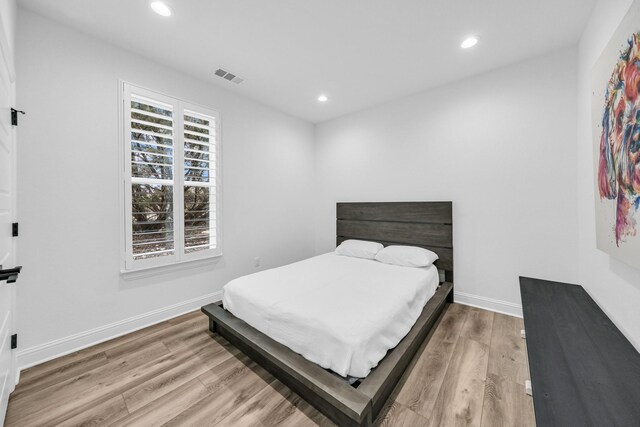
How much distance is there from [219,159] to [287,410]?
263 centimetres

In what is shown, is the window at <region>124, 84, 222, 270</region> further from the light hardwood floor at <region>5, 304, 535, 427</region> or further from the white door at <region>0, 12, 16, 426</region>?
the light hardwood floor at <region>5, 304, 535, 427</region>

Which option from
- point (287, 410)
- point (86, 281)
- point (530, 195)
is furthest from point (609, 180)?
point (86, 281)

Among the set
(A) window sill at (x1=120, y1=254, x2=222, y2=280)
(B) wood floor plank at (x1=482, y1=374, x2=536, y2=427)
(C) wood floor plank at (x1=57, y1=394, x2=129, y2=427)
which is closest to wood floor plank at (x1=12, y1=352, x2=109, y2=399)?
(C) wood floor plank at (x1=57, y1=394, x2=129, y2=427)

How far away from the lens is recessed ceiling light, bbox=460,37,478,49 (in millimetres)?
2230

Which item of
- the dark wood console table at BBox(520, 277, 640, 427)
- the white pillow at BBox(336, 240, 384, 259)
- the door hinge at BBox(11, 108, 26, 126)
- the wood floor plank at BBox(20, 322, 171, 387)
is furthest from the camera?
the white pillow at BBox(336, 240, 384, 259)

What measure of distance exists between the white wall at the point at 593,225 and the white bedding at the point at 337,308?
1145 mm

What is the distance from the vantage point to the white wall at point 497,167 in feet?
7.91

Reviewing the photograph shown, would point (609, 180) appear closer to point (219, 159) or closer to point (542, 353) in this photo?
point (542, 353)

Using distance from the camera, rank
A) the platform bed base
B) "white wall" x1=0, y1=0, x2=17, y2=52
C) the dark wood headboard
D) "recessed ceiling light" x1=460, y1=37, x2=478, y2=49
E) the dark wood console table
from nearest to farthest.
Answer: the dark wood console table < the platform bed base < "white wall" x1=0, y1=0, x2=17, y2=52 < "recessed ceiling light" x1=460, y1=37, x2=478, y2=49 < the dark wood headboard

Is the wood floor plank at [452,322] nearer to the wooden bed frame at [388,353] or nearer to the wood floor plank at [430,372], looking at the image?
the wood floor plank at [430,372]

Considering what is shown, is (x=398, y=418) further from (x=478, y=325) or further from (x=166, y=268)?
(x=166, y=268)

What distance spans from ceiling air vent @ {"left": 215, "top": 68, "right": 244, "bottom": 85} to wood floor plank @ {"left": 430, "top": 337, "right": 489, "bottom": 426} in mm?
3458

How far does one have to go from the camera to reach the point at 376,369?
149 centimetres

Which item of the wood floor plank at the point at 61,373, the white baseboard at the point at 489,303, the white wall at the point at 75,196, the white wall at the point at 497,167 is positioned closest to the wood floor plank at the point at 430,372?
the white baseboard at the point at 489,303
